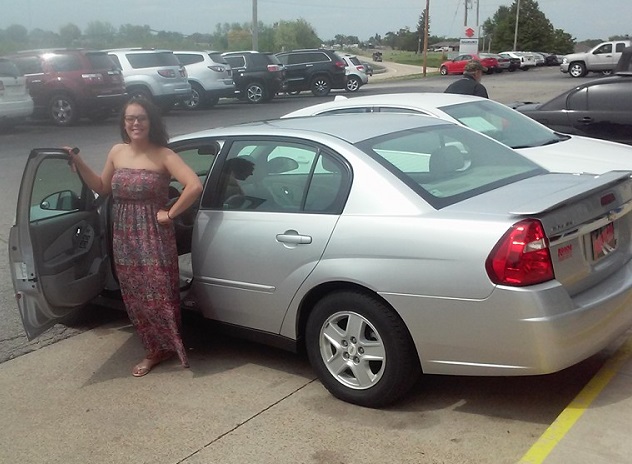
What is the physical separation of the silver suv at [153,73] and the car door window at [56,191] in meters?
16.1

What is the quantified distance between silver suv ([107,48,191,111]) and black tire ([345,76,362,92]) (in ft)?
40.3

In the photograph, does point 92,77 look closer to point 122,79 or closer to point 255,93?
point 122,79

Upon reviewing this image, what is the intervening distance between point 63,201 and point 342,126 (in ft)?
6.34

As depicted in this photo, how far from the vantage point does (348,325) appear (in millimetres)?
4066

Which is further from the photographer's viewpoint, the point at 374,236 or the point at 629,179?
the point at 629,179

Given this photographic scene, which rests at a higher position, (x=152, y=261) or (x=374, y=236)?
(x=374, y=236)

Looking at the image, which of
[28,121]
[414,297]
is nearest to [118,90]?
[28,121]

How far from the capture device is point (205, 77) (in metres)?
24.1

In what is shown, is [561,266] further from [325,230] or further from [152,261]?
[152,261]

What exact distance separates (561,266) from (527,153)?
144 inches

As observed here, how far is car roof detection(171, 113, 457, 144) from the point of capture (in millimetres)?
4598

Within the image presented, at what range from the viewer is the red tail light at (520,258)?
140 inches

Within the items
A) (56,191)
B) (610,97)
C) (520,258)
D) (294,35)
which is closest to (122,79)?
(610,97)

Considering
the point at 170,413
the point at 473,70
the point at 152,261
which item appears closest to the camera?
the point at 170,413
